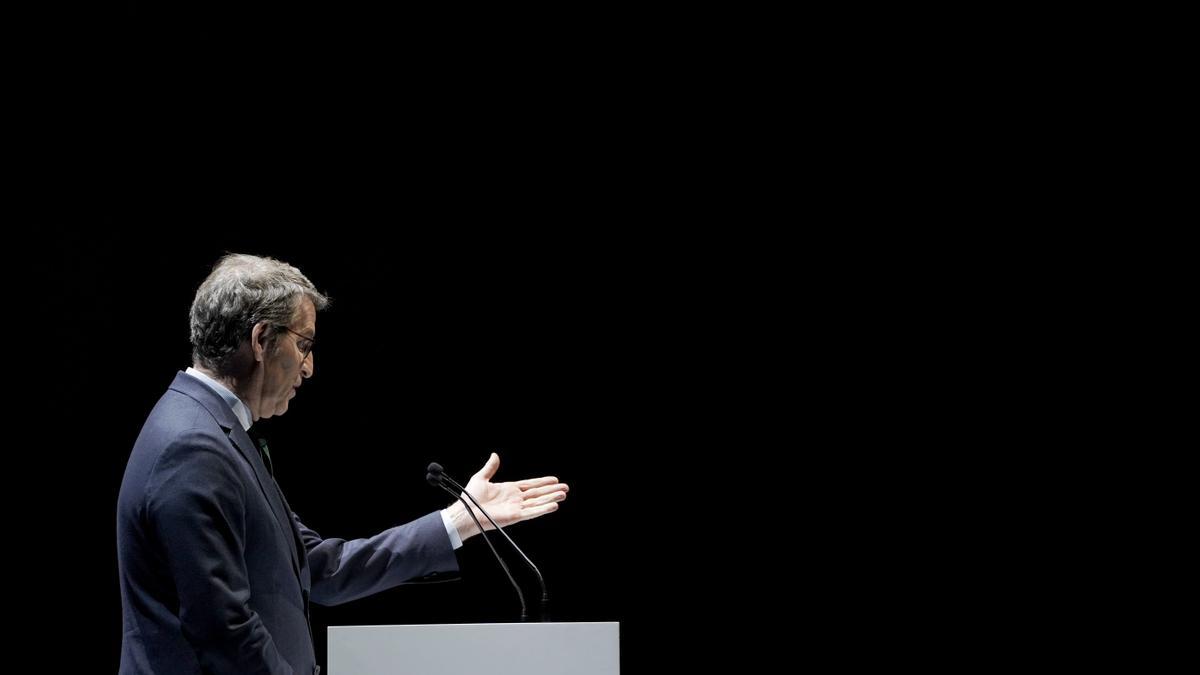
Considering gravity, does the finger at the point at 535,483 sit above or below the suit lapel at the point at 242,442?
below

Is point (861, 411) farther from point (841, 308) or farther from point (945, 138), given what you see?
point (945, 138)

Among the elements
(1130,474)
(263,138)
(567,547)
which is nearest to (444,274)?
(263,138)

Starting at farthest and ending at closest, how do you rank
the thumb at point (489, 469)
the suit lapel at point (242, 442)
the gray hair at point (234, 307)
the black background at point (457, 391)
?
the black background at point (457, 391), the thumb at point (489, 469), the gray hair at point (234, 307), the suit lapel at point (242, 442)

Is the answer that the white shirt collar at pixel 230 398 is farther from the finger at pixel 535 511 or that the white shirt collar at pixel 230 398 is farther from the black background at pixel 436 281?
the black background at pixel 436 281

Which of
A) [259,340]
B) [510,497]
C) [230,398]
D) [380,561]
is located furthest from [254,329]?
[510,497]

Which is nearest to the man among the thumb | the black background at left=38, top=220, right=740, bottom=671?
the thumb

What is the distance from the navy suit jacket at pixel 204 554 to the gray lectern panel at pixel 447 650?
0.09 meters

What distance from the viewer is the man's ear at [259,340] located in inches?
76.2

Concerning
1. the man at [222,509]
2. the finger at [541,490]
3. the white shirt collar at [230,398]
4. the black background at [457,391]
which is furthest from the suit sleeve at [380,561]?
the black background at [457,391]

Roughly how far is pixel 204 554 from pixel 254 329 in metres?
0.45

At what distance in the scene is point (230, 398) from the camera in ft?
6.26

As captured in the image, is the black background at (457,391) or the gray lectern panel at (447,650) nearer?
the gray lectern panel at (447,650)

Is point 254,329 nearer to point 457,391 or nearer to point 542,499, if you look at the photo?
point 542,499

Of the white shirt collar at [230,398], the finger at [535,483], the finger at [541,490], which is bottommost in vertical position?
the finger at [541,490]
